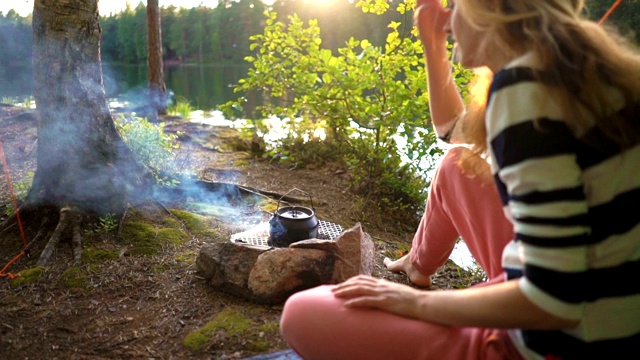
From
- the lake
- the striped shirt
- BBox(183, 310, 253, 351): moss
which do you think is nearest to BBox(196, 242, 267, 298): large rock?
BBox(183, 310, 253, 351): moss

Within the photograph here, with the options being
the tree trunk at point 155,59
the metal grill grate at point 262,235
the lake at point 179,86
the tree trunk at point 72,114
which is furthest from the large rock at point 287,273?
the lake at point 179,86

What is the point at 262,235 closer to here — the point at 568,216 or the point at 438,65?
the point at 438,65

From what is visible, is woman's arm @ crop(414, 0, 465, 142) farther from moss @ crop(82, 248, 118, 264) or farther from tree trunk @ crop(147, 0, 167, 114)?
tree trunk @ crop(147, 0, 167, 114)

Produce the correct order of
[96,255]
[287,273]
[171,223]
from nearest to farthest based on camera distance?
[287,273], [96,255], [171,223]

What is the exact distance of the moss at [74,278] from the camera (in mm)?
2416

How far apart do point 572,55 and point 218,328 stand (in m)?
1.66

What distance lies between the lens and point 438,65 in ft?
5.71

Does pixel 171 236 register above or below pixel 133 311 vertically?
above

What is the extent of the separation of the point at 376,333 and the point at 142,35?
37731 millimetres

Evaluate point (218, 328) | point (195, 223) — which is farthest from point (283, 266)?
point (195, 223)

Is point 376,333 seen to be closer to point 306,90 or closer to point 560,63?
point 560,63

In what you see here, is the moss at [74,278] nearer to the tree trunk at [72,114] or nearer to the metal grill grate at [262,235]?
the tree trunk at [72,114]

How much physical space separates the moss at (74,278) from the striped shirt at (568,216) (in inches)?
83.2

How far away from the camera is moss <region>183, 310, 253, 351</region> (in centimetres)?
201
